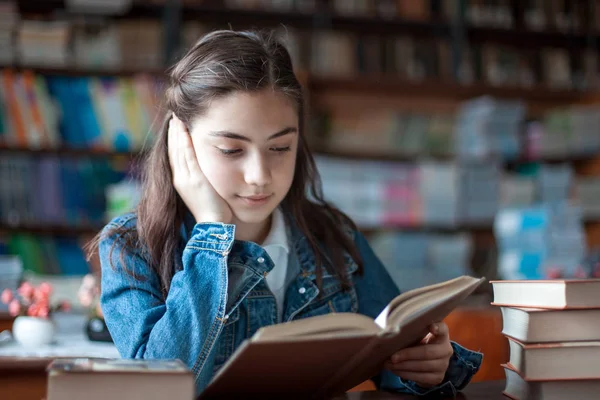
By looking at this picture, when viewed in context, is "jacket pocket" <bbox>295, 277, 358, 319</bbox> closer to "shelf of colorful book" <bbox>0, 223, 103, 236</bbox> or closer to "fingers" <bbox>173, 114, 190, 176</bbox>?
"fingers" <bbox>173, 114, 190, 176</bbox>

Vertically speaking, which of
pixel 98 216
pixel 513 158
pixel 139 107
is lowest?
pixel 98 216

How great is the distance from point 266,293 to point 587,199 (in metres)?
3.09

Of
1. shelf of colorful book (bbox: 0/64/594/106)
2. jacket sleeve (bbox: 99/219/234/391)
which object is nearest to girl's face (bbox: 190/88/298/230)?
jacket sleeve (bbox: 99/219/234/391)

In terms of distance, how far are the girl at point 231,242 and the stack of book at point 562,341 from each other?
0.12m

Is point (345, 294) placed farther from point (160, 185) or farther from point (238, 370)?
point (238, 370)

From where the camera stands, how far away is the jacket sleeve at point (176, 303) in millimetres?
919

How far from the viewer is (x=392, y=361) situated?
0.89 m

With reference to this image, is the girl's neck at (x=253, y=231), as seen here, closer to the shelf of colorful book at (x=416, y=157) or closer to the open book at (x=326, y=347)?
the open book at (x=326, y=347)

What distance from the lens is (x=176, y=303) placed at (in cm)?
94

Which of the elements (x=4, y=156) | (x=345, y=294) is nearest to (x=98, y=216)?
(x=4, y=156)

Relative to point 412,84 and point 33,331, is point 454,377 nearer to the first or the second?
point 33,331

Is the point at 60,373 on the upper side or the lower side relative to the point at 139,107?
lower

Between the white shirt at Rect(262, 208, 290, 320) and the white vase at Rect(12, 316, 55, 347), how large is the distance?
0.67m

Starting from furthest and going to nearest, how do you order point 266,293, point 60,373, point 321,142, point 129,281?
point 321,142 < point 266,293 < point 129,281 < point 60,373
